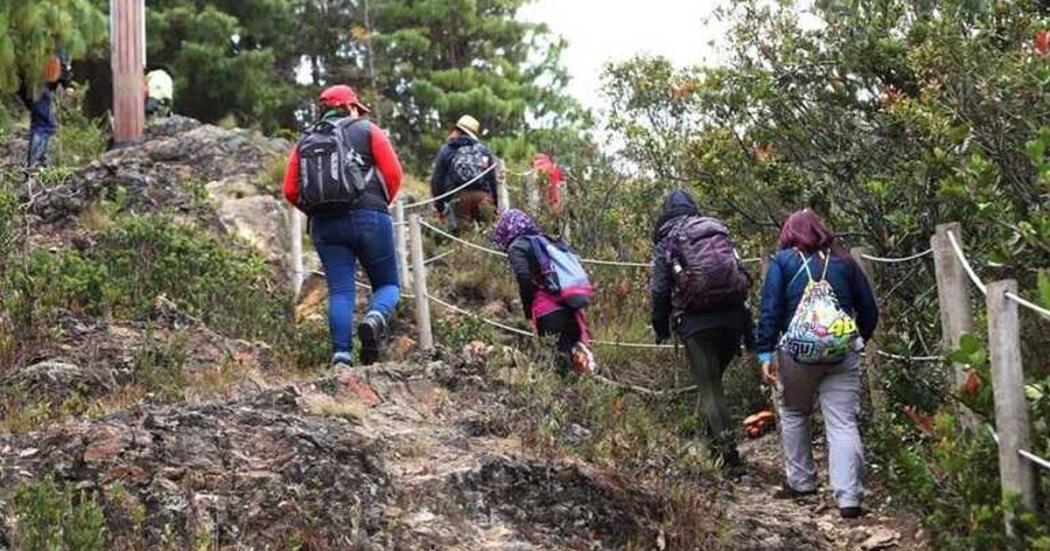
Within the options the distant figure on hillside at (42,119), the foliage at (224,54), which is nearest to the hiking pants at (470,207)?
the distant figure on hillside at (42,119)

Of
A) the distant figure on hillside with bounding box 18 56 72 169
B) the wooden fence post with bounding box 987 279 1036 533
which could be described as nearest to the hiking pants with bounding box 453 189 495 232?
the distant figure on hillside with bounding box 18 56 72 169

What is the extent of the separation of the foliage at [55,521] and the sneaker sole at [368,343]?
118 inches

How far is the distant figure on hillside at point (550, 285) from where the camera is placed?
8594mm

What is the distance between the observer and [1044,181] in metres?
4.83

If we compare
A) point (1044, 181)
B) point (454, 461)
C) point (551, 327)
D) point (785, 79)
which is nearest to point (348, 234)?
point (551, 327)

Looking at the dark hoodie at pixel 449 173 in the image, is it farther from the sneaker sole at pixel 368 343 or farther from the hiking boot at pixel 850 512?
the hiking boot at pixel 850 512

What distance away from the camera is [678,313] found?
7672 millimetres

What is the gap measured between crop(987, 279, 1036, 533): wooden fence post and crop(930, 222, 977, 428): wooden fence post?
2.88 feet

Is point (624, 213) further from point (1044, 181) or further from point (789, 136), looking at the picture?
point (1044, 181)

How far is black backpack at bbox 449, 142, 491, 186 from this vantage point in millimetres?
13258

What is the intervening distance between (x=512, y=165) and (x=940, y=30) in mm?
11325

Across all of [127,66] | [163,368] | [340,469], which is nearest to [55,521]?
[340,469]

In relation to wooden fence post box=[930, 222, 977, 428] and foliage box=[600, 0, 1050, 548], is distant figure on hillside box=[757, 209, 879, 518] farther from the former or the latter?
wooden fence post box=[930, 222, 977, 428]

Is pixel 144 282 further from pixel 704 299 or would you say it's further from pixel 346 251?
pixel 704 299
